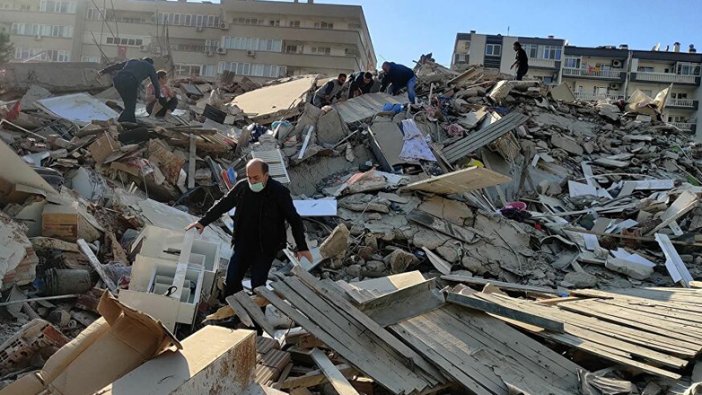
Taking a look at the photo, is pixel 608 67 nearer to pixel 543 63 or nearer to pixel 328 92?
pixel 543 63

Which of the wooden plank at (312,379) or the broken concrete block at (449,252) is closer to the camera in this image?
the wooden plank at (312,379)

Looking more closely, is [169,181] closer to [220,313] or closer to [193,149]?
[193,149]

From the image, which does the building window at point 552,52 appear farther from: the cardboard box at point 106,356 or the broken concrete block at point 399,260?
the cardboard box at point 106,356

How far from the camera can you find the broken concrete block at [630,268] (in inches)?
301

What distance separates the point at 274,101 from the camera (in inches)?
497

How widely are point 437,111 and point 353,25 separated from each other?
33.4 metres

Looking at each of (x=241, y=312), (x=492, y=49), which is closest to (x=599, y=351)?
(x=241, y=312)

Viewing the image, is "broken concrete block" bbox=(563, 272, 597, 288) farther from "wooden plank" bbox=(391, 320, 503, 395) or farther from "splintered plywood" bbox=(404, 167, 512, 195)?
"wooden plank" bbox=(391, 320, 503, 395)

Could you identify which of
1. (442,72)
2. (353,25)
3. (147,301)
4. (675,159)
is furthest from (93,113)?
(353,25)

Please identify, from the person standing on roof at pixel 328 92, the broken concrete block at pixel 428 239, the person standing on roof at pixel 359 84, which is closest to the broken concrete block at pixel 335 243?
the broken concrete block at pixel 428 239

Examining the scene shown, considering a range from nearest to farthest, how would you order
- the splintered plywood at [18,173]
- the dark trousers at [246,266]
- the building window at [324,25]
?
the dark trousers at [246,266] → the splintered plywood at [18,173] → the building window at [324,25]

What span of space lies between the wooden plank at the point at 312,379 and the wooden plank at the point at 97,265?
215 centimetres

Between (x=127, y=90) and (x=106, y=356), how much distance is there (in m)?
7.09

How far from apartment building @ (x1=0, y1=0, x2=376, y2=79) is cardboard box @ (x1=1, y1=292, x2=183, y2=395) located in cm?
3939
